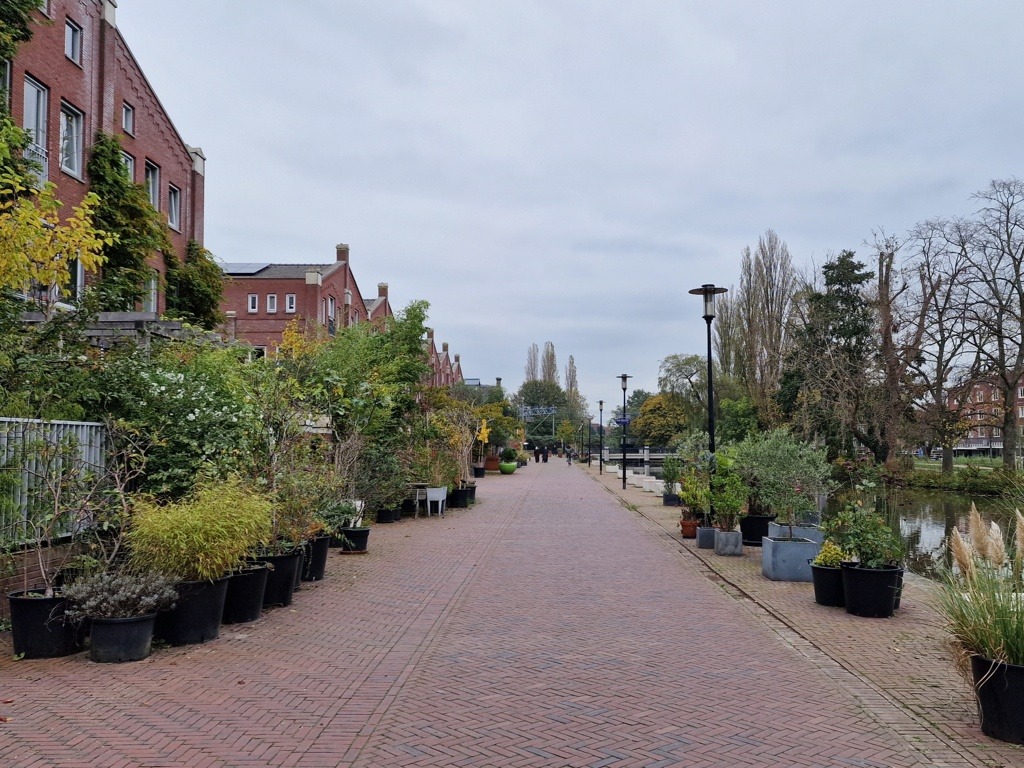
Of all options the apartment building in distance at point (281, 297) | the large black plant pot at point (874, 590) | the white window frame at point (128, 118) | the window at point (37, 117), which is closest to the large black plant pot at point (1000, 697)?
the large black plant pot at point (874, 590)

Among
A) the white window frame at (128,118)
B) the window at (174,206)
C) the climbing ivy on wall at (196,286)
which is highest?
the white window frame at (128,118)

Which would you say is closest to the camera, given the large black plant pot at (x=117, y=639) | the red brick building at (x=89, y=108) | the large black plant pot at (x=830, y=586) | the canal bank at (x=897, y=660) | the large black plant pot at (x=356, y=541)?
the canal bank at (x=897, y=660)

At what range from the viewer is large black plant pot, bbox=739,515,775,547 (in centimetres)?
1479

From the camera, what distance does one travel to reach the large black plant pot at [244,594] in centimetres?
781

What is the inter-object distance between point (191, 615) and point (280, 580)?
1.83m

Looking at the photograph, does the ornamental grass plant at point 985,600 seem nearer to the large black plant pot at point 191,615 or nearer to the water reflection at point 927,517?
the water reflection at point 927,517

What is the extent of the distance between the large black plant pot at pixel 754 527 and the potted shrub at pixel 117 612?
10.8m

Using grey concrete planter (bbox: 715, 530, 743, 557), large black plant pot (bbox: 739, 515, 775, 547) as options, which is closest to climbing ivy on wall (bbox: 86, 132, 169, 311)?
grey concrete planter (bbox: 715, 530, 743, 557)

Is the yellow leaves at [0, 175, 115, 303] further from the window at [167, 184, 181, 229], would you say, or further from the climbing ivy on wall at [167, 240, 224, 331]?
the window at [167, 184, 181, 229]

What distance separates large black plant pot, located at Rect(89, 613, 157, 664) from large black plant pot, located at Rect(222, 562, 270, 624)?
128 centimetres

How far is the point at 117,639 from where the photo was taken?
6340mm

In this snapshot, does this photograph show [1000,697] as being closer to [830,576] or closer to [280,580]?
[830,576]

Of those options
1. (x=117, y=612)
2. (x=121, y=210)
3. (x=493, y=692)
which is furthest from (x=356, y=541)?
(x=121, y=210)

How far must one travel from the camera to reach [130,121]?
2356cm
